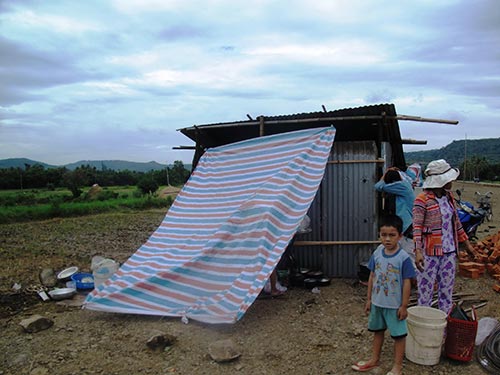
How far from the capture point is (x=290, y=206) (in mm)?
5141

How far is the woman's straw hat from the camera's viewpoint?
3814 mm

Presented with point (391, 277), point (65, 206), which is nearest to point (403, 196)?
point (391, 277)

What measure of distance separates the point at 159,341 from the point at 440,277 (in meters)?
2.80

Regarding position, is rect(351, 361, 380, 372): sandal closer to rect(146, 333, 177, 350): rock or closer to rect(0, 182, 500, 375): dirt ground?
rect(0, 182, 500, 375): dirt ground

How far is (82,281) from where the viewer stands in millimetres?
6191

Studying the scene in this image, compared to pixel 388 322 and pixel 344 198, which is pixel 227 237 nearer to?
pixel 344 198

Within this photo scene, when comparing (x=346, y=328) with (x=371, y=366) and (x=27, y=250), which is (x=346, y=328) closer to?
(x=371, y=366)

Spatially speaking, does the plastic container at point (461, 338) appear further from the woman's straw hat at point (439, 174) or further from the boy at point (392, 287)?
the woman's straw hat at point (439, 174)

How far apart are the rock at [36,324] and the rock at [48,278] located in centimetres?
184

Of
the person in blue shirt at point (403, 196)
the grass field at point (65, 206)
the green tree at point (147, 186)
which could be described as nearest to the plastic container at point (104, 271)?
the person in blue shirt at point (403, 196)

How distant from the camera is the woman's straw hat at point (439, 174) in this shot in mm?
3814

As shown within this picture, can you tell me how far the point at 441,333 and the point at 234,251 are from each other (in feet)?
7.82

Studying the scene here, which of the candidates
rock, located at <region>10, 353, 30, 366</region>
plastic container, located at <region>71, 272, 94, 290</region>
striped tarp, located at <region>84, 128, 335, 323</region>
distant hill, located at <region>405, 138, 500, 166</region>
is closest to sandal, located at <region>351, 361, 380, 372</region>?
striped tarp, located at <region>84, 128, 335, 323</region>

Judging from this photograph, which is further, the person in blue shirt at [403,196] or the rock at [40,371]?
the person in blue shirt at [403,196]
